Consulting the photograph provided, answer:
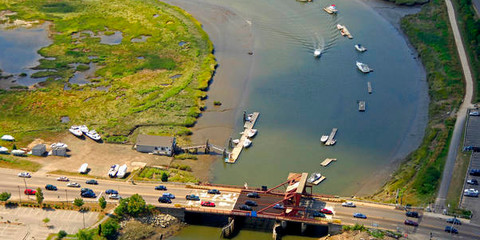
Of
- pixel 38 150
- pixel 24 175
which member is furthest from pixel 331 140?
pixel 24 175

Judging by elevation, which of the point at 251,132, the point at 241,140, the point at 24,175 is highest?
the point at 251,132

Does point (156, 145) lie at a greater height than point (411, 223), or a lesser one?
lesser

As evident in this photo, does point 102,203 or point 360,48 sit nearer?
point 102,203

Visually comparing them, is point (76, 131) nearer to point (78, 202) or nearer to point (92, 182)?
point (92, 182)

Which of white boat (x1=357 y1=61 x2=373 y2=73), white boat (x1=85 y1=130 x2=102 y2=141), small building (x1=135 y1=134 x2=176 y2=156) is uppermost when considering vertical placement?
white boat (x1=357 y1=61 x2=373 y2=73)

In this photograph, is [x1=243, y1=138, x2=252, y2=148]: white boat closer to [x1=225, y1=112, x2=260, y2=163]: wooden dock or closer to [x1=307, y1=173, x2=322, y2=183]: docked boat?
[x1=225, y1=112, x2=260, y2=163]: wooden dock

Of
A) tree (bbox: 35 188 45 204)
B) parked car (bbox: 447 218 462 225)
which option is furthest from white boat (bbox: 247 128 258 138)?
parked car (bbox: 447 218 462 225)

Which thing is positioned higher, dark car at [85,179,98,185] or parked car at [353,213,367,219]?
parked car at [353,213,367,219]

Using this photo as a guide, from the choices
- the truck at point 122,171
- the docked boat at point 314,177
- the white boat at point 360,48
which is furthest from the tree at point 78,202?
the white boat at point 360,48
